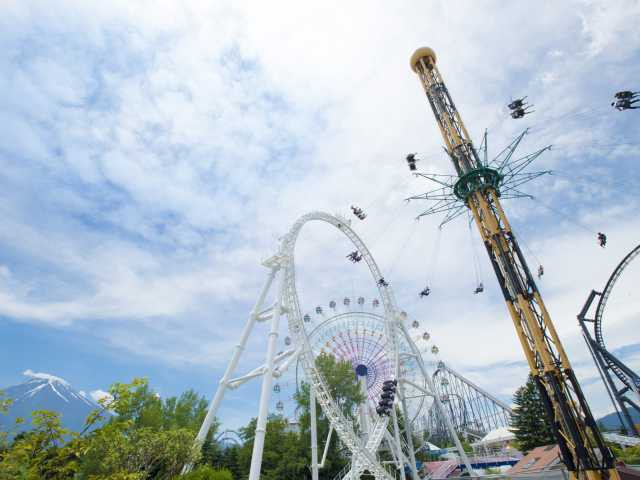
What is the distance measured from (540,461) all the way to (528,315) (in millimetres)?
23748

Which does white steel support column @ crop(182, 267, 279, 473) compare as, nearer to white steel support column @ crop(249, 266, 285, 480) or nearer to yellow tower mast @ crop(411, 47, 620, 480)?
white steel support column @ crop(249, 266, 285, 480)

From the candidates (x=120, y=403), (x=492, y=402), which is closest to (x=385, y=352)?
(x=120, y=403)

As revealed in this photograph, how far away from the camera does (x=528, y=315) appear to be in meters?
13.3

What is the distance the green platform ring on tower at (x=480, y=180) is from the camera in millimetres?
15680

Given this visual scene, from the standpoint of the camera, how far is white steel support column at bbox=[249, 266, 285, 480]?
15547 millimetres

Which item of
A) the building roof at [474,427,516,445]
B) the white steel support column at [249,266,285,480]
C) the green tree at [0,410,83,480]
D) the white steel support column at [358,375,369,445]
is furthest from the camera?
the building roof at [474,427,516,445]

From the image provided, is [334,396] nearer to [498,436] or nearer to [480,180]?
[480,180]

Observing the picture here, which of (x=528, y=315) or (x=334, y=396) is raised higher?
(x=334, y=396)

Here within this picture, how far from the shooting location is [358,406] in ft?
113

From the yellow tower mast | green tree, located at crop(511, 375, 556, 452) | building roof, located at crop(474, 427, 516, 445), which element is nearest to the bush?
the yellow tower mast

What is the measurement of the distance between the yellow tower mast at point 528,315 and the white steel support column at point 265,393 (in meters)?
11.2

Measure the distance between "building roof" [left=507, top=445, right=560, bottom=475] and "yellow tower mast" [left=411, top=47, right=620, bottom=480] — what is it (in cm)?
1683

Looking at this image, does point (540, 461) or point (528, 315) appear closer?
point (528, 315)

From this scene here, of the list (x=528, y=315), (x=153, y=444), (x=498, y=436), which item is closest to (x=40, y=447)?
(x=153, y=444)
